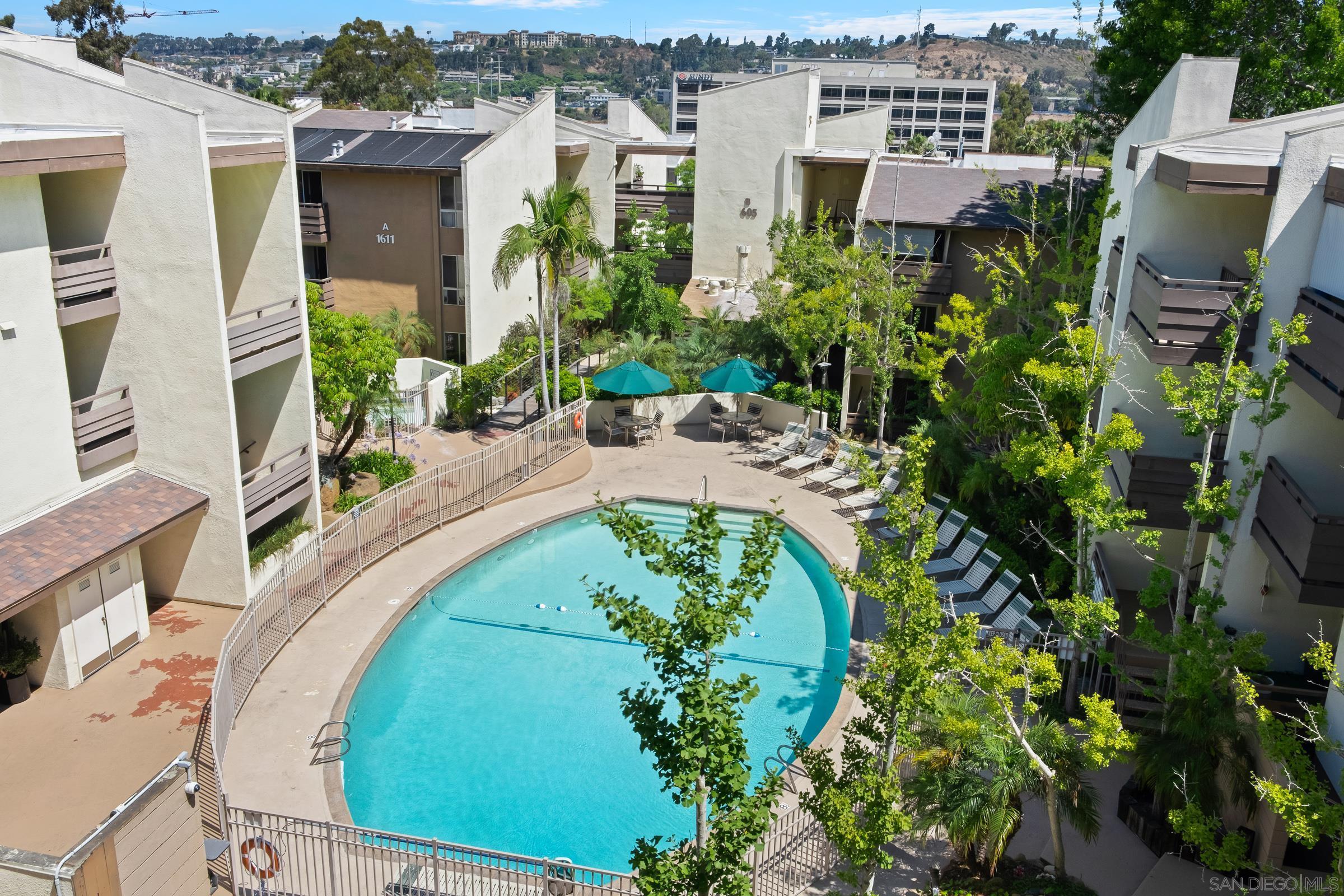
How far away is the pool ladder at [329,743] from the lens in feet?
51.1

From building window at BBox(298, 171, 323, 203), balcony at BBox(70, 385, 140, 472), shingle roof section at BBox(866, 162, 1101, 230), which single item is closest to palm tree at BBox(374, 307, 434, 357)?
building window at BBox(298, 171, 323, 203)

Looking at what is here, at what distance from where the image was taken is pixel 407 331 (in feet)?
104

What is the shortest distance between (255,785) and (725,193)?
104 feet

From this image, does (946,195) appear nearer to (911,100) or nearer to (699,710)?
(699,710)

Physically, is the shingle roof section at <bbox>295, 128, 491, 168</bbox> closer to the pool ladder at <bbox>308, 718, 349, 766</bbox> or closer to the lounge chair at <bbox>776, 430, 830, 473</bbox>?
the lounge chair at <bbox>776, 430, 830, 473</bbox>

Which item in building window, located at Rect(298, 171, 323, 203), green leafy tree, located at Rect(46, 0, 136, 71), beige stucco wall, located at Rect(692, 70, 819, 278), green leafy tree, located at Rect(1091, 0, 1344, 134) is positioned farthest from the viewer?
green leafy tree, located at Rect(46, 0, 136, 71)

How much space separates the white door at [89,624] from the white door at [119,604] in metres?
0.12

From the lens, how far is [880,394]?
27.9 m

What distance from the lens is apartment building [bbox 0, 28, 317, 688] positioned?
16234 millimetres

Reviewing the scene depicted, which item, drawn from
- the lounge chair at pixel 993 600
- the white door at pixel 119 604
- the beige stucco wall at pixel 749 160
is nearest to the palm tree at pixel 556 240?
the beige stucco wall at pixel 749 160

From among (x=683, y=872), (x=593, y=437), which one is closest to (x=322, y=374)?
(x=593, y=437)

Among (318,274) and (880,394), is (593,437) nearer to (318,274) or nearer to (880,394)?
(880,394)

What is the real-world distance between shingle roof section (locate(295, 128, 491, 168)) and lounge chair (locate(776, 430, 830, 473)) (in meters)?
13.2

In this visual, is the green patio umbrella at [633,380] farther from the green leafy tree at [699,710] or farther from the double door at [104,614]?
the green leafy tree at [699,710]
